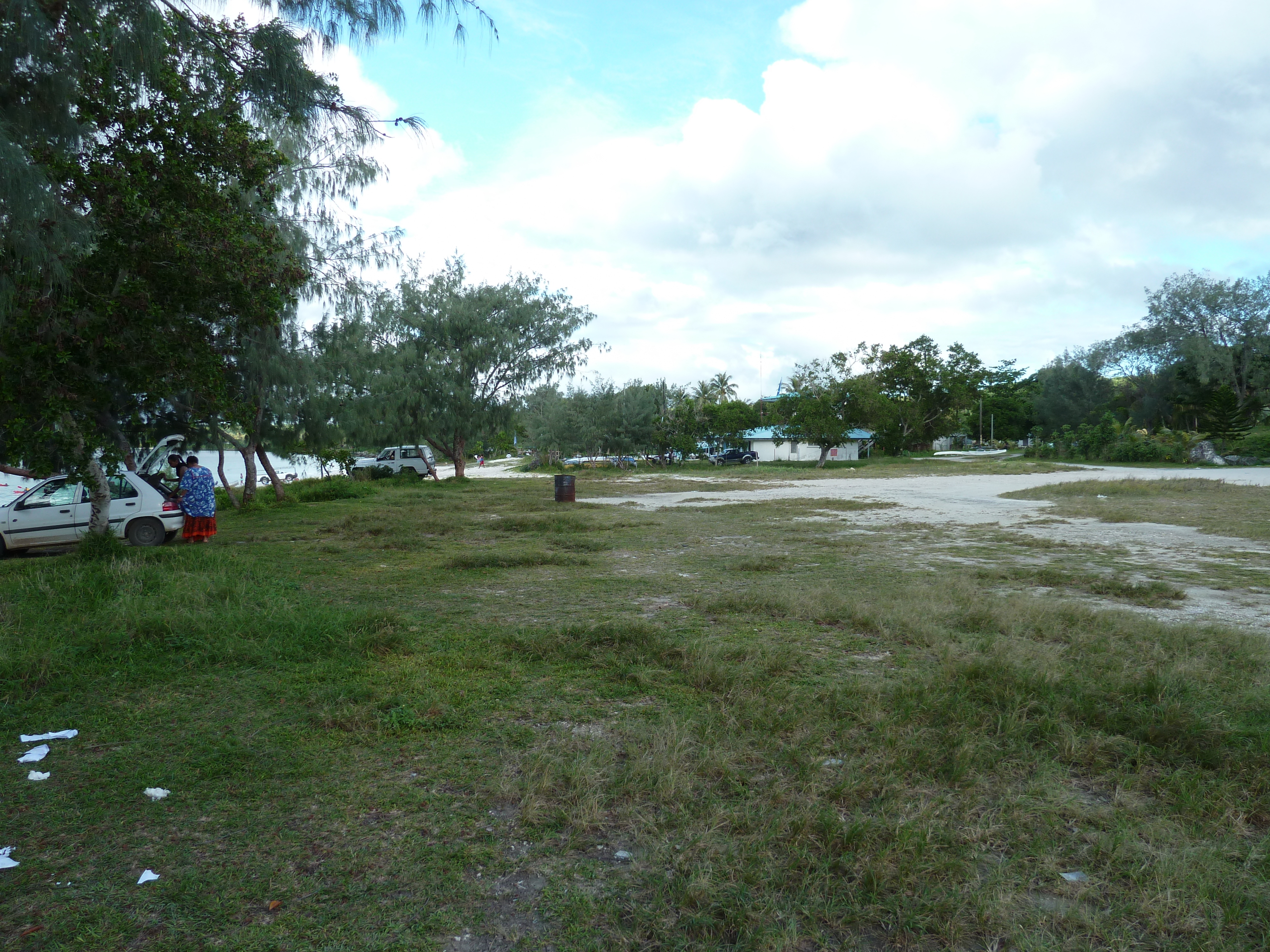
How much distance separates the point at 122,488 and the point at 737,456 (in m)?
65.8

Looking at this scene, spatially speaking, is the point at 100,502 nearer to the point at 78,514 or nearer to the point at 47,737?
the point at 78,514

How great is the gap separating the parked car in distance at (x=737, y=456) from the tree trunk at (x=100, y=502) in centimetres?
6210

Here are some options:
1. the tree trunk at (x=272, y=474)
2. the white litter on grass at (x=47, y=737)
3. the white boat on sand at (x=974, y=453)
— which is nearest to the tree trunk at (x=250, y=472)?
the tree trunk at (x=272, y=474)

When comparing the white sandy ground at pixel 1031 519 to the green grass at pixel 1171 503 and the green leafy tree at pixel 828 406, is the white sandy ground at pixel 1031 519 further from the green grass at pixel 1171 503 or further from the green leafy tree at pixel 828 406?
the green leafy tree at pixel 828 406

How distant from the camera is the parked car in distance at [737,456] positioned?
73188 millimetres

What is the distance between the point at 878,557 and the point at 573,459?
53.7m

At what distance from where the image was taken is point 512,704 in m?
4.81

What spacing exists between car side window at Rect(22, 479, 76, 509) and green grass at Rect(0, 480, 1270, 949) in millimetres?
6193

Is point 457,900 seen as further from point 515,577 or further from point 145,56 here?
point 145,56

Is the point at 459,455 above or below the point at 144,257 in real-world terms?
below

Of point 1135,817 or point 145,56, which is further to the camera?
point 145,56

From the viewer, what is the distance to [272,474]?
23.9 meters

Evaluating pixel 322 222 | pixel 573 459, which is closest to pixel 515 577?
pixel 322 222

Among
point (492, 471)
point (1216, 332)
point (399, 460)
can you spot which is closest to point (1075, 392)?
point (1216, 332)
